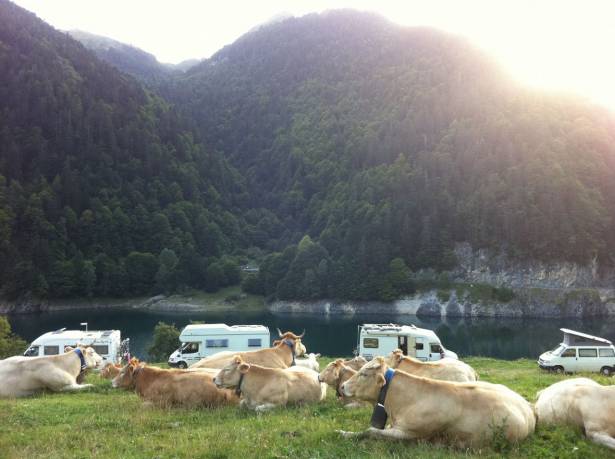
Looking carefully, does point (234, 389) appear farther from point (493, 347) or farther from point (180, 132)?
point (180, 132)

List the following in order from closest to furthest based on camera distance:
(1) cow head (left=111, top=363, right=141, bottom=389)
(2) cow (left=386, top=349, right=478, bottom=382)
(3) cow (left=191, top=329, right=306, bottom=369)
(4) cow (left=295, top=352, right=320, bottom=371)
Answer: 1. (2) cow (left=386, top=349, right=478, bottom=382)
2. (1) cow head (left=111, top=363, right=141, bottom=389)
3. (3) cow (left=191, top=329, right=306, bottom=369)
4. (4) cow (left=295, top=352, right=320, bottom=371)

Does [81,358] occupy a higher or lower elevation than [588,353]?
higher

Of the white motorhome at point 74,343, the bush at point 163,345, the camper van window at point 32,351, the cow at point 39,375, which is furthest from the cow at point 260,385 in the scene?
the bush at point 163,345

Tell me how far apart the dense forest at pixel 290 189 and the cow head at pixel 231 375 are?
92404 millimetres

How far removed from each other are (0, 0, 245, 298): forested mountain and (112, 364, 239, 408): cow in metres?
101

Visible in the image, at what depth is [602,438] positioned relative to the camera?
6551 millimetres

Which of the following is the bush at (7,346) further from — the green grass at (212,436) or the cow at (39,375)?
the green grass at (212,436)

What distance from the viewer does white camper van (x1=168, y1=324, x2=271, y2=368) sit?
92.3 feet

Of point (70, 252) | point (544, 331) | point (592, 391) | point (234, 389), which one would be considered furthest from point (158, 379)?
point (70, 252)

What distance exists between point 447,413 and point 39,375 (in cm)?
944

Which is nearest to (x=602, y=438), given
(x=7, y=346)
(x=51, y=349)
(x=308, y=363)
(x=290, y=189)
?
(x=308, y=363)

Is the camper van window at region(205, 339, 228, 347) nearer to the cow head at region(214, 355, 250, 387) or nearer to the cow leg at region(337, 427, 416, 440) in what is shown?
the cow head at region(214, 355, 250, 387)

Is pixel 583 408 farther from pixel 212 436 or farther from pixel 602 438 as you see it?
pixel 212 436

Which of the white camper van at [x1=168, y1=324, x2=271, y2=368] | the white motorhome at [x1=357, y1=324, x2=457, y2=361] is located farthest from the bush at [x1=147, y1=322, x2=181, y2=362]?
the white motorhome at [x1=357, y1=324, x2=457, y2=361]
